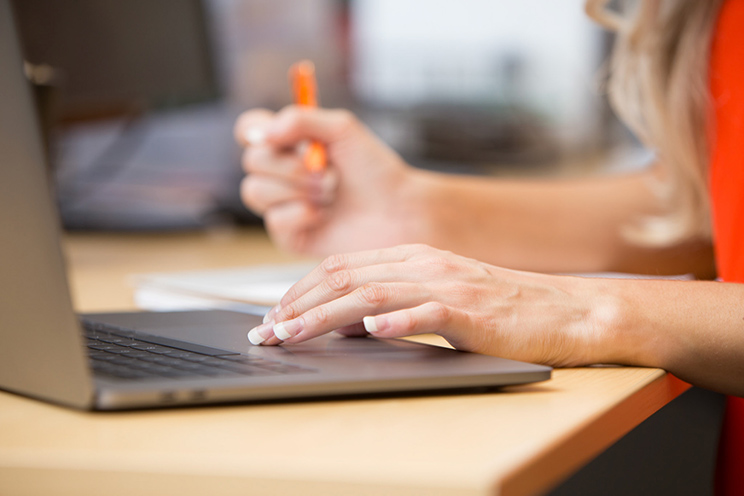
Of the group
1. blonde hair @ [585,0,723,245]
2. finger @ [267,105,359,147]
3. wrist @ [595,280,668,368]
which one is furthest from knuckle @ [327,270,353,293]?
blonde hair @ [585,0,723,245]

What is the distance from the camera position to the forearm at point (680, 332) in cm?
43

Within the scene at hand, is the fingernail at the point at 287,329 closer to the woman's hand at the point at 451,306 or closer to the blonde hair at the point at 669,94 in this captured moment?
the woman's hand at the point at 451,306

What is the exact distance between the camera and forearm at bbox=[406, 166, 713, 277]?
3.13 ft

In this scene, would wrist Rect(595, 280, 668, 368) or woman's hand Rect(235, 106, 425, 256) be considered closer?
wrist Rect(595, 280, 668, 368)

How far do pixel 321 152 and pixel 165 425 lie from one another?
1.97ft

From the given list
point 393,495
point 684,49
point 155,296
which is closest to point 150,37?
point 155,296

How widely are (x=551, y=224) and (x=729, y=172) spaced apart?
1.03ft

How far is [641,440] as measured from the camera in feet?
2.10

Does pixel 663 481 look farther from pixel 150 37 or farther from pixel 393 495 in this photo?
pixel 150 37

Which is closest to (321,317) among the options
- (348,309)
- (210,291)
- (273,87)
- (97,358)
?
(348,309)

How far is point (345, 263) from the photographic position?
445 mm

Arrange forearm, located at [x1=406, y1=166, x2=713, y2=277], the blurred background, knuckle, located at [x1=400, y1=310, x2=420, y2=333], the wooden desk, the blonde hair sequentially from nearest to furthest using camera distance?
1. the wooden desk
2. knuckle, located at [x1=400, y1=310, x2=420, y2=333]
3. the blonde hair
4. forearm, located at [x1=406, y1=166, x2=713, y2=277]
5. the blurred background

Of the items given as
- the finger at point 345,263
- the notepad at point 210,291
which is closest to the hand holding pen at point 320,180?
the notepad at point 210,291

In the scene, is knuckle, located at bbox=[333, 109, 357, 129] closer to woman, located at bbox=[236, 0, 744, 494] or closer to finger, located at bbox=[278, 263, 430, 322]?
woman, located at bbox=[236, 0, 744, 494]
